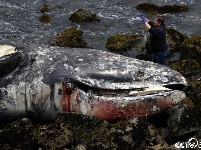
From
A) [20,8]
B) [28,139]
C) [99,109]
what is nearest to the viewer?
[28,139]

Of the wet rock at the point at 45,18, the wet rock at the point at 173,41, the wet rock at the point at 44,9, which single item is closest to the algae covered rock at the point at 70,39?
the wet rock at the point at 173,41

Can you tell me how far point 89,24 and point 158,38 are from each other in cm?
742

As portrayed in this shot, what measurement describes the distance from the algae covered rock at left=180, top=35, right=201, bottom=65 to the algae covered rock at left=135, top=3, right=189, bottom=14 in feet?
23.1

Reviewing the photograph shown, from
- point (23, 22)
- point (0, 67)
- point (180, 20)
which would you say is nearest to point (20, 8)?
point (23, 22)

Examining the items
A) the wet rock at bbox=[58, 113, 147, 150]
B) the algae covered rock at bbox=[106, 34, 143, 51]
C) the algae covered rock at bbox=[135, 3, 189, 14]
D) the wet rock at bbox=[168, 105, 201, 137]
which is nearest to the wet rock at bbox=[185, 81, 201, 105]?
the wet rock at bbox=[168, 105, 201, 137]

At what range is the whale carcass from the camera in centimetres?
1043

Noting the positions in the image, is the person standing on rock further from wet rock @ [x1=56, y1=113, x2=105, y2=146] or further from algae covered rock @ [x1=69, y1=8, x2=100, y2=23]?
algae covered rock @ [x1=69, y1=8, x2=100, y2=23]

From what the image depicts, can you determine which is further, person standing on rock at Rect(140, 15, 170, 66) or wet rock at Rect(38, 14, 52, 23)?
wet rock at Rect(38, 14, 52, 23)

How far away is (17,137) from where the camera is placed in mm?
9273

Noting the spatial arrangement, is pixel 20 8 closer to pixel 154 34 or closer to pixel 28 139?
pixel 154 34

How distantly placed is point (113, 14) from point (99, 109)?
12.2m

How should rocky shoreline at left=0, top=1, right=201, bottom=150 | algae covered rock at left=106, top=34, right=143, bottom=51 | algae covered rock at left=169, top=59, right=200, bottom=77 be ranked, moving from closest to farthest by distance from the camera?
rocky shoreline at left=0, top=1, right=201, bottom=150 → algae covered rock at left=169, top=59, right=200, bottom=77 → algae covered rock at left=106, top=34, right=143, bottom=51

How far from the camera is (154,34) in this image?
13.4 m

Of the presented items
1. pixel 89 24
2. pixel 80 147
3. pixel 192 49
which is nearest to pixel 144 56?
pixel 192 49
